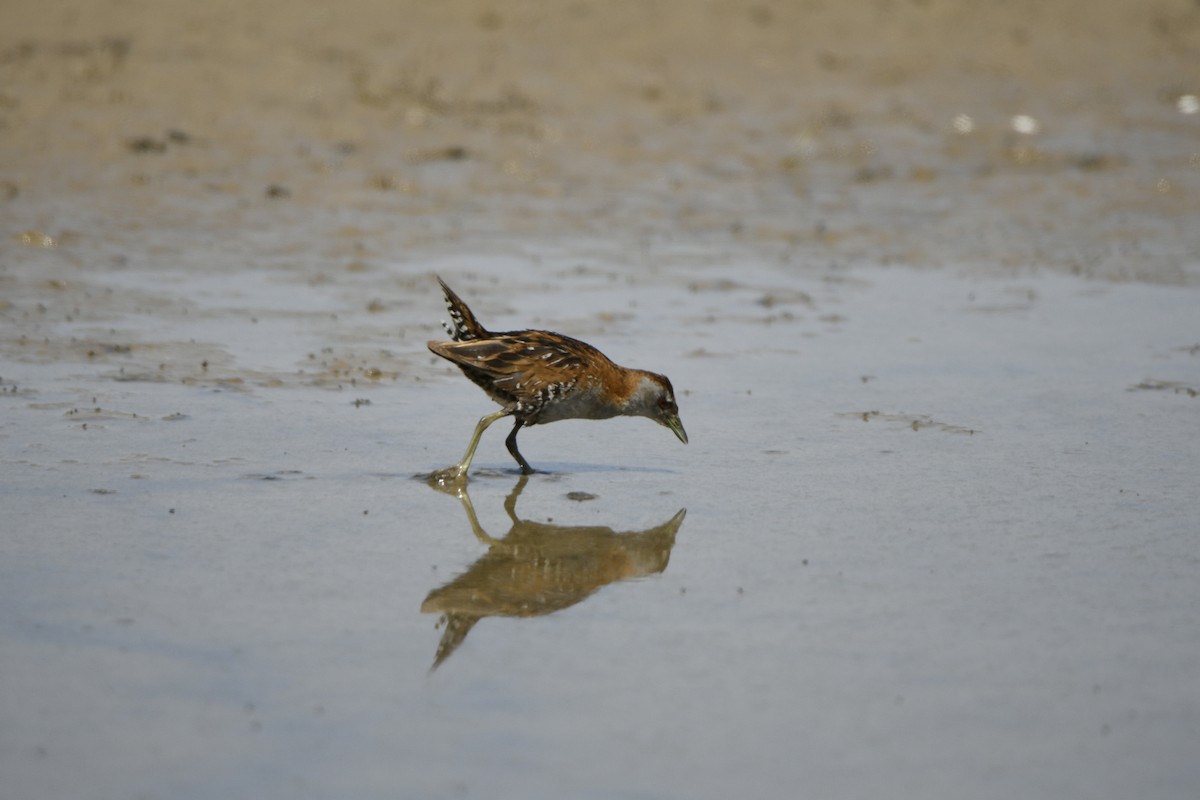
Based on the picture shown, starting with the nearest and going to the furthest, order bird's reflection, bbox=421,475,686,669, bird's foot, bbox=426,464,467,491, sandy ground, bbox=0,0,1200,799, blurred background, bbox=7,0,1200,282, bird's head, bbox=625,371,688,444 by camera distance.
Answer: sandy ground, bbox=0,0,1200,799, bird's reflection, bbox=421,475,686,669, bird's foot, bbox=426,464,467,491, bird's head, bbox=625,371,688,444, blurred background, bbox=7,0,1200,282

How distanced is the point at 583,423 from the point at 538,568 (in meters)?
2.78

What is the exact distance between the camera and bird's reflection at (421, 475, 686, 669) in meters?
5.73

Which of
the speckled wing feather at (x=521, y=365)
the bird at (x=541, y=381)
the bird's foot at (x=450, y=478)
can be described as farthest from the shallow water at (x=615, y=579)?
the speckled wing feather at (x=521, y=365)

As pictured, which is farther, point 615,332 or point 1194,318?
point 1194,318

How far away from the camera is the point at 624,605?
5.83 meters

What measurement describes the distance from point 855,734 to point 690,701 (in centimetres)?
53

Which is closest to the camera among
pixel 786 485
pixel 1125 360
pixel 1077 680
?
pixel 1077 680

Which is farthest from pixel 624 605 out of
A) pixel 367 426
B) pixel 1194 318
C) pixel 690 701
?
pixel 1194 318

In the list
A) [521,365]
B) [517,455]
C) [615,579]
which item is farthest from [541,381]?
[615,579]

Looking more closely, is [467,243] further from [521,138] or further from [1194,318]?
[1194,318]

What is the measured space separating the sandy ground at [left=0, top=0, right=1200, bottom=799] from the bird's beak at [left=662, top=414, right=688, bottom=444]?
0.12 metres

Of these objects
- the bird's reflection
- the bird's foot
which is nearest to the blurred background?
the bird's foot

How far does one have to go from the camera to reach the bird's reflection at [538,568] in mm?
5734

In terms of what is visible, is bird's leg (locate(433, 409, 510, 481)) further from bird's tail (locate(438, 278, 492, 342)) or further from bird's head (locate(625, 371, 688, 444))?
bird's head (locate(625, 371, 688, 444))
